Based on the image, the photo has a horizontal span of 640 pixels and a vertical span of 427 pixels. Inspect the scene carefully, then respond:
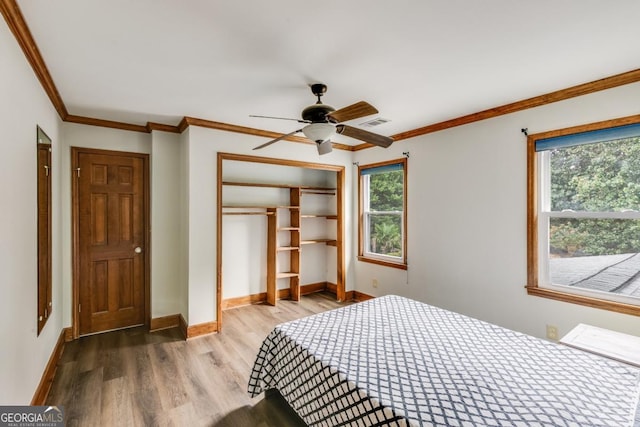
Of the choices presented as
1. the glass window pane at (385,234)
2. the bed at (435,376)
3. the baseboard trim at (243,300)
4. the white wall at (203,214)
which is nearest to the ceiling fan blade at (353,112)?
the bed at (435,376)

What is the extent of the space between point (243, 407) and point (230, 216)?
2.80 m

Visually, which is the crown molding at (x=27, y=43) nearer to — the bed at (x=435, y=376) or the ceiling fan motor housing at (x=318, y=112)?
the ceiling fan motor housing at (x=318, y=112)

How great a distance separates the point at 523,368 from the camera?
5.63 feet

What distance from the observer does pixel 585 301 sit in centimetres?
257

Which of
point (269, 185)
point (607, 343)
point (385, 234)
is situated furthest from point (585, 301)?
point (269, 185)

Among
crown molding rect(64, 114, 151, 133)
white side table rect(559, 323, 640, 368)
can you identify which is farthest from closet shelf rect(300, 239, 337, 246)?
white side table rect(559, 323, 640, 368)

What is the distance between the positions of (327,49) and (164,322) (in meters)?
3.58

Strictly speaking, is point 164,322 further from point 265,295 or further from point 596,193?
point 596,193

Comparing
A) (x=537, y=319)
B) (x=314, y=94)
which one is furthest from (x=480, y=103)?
(x=537, y=319)

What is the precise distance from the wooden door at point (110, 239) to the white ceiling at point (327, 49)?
891 millimetres

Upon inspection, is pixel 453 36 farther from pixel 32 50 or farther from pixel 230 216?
pixel 230 216

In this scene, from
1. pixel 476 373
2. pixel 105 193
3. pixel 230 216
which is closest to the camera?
pixel 476 373

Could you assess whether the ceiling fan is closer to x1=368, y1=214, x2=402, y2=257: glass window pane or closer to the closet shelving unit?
x1=368, y1=214, x2=402, y2=257: glass window pane

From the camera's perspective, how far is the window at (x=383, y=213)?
14.0 ft
